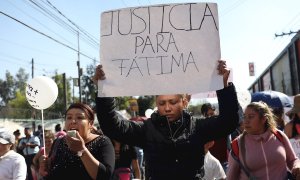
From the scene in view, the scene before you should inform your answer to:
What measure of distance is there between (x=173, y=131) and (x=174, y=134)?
0.10 feet

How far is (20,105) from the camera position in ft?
278

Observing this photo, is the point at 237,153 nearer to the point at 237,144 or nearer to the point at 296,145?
the point at 237,144

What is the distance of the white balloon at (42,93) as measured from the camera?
205 inches

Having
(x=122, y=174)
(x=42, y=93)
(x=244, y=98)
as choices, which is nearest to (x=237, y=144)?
(x=122, y=174)

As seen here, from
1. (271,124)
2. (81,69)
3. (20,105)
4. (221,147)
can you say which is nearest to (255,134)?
(271,124)

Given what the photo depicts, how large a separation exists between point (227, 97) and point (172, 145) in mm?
506

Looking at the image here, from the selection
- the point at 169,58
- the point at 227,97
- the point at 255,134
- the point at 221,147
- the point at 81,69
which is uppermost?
the point at 81,69

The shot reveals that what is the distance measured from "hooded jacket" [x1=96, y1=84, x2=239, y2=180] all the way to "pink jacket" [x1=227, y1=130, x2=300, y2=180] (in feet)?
3.02

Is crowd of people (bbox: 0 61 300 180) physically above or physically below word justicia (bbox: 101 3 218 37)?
below

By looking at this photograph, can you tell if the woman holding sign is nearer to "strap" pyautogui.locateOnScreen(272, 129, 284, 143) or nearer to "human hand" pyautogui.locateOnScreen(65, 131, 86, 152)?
"human hand" pyautogui.locateOnScreen(65, 131, 86, 152)

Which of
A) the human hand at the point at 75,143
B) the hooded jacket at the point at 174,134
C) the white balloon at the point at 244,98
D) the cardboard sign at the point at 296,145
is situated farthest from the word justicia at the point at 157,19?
the white balloon at the point at 244,98

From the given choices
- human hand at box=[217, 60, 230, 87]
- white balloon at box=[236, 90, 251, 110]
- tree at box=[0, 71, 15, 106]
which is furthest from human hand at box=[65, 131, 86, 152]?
tree at box=[0, 71, 15, 106]

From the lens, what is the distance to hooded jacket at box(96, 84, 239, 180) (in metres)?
2.70

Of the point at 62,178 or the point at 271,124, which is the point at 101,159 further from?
the point at 271,124
